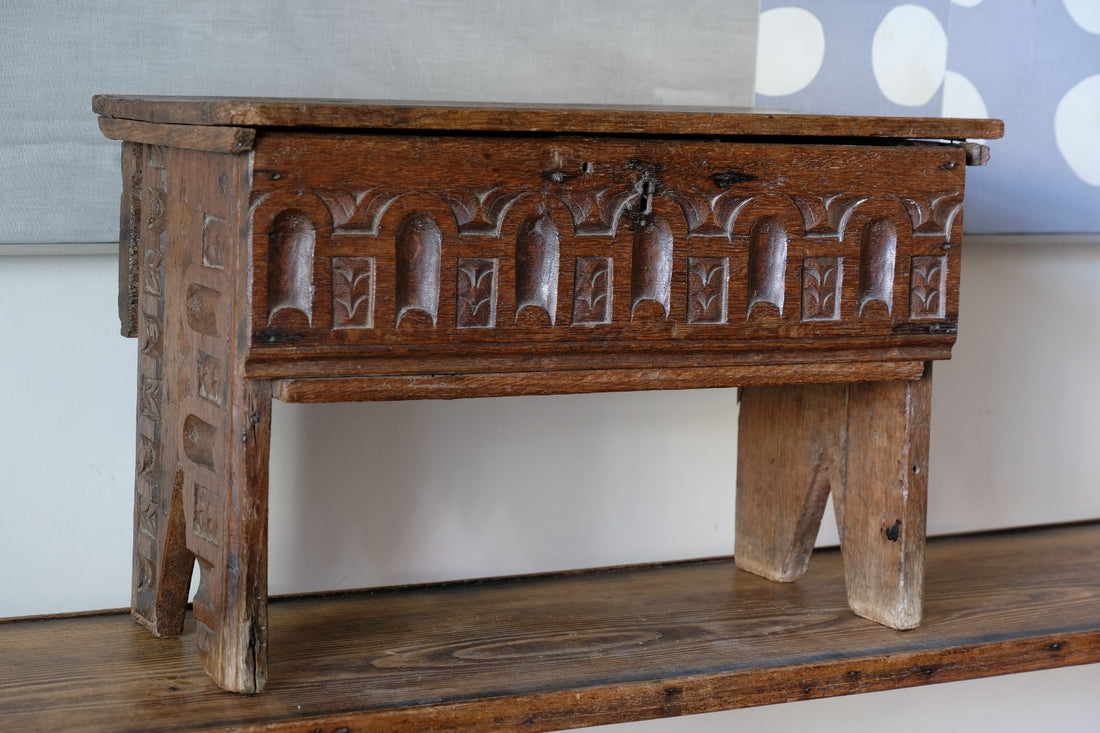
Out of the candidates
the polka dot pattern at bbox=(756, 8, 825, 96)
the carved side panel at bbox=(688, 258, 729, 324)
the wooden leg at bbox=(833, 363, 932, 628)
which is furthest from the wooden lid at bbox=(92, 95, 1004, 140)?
the polka dot pattern at bbox=(756, 8, 825, 96)

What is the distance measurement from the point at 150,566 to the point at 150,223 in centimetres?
29

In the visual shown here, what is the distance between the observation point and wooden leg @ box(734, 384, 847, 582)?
1.26 m

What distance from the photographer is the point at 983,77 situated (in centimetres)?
150

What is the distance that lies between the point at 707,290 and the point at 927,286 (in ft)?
0.65

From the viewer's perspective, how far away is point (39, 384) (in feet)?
3.94

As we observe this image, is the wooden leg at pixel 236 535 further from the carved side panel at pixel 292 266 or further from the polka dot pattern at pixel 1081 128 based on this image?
the polka dot pattern at pixel 1081 128

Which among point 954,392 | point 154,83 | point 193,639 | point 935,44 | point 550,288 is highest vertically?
point 935,44

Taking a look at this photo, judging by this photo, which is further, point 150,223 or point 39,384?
point 39,384

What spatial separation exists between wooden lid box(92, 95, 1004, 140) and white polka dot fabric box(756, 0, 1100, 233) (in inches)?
13.7

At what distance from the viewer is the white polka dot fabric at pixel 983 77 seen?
1.42 metres

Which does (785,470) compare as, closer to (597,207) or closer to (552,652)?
(552,652)

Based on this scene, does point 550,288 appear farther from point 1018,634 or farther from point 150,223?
point 1018,634

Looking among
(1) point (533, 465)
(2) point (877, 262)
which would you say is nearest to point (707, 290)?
(2) point (877, 262)

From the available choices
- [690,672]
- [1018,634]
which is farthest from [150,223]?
[1018,634]
